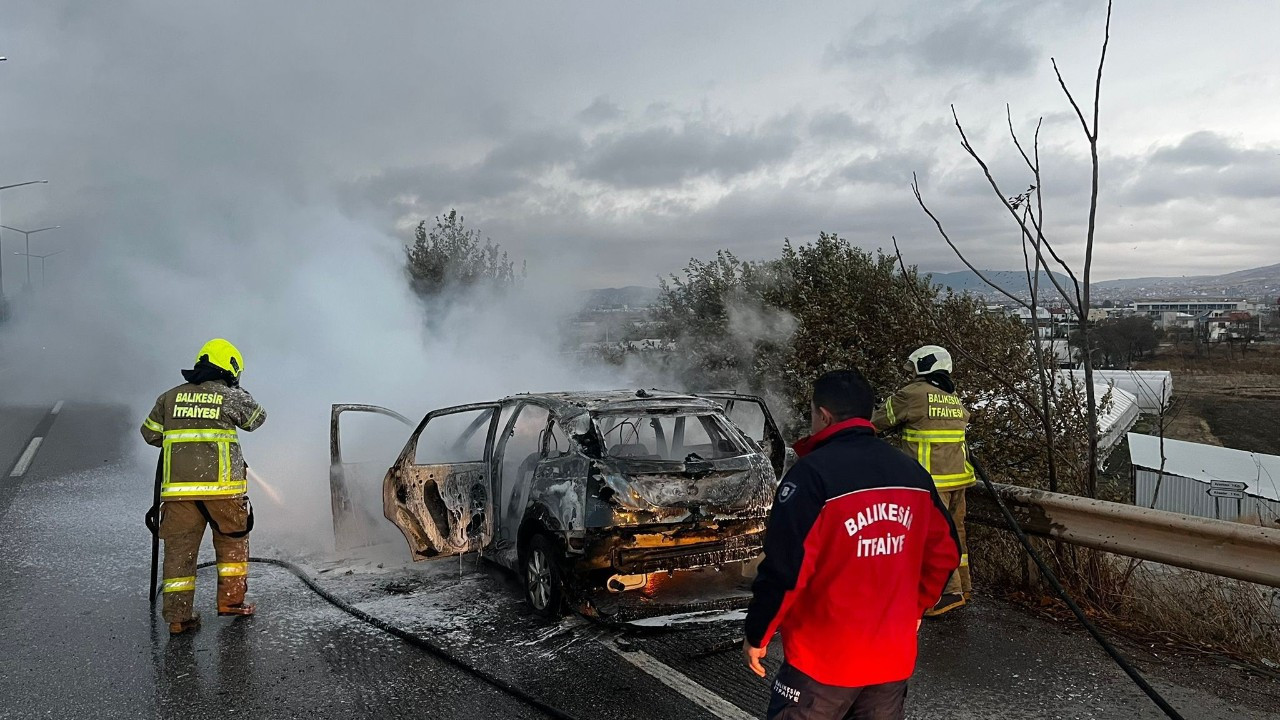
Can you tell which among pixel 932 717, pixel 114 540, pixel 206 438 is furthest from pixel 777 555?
pixel 114 540

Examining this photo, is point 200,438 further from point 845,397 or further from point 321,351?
point 321,351

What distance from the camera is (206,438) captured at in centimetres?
550

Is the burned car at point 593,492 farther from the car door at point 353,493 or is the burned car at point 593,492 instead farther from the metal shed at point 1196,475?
the metal shed at point 1196,475

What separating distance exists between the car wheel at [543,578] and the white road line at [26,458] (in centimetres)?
906

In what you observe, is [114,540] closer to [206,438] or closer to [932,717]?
[206,438]

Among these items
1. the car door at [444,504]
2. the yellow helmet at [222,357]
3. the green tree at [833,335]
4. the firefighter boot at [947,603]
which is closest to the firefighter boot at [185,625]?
the car door at [444,504]

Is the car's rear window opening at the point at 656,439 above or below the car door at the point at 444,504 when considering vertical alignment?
above

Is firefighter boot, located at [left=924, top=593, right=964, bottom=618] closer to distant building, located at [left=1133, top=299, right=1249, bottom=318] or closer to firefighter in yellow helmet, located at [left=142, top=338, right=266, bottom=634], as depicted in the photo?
firefighter in yellow helmet, located at [left=142, top=338, right=266, bottom=634]

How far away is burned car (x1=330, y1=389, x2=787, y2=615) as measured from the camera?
16.1 feet

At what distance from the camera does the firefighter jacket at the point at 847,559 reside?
2.35 metres

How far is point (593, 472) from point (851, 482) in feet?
9.22

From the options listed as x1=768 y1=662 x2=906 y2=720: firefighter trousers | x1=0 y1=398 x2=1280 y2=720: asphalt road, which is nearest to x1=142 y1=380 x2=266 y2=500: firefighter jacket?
x1=0 y1=398 x2=1280 y2=720: asphalt road

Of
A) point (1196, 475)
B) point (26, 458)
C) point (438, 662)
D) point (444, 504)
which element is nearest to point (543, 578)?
point (438, 662)

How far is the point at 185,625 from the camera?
520cm
